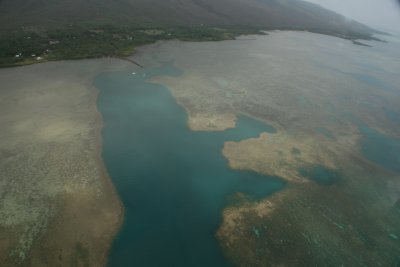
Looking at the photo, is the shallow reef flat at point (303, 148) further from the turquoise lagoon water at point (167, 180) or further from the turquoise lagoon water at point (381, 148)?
the turquoise lagoon water at point (167, 180)

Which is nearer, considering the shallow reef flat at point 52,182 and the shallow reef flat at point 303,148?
the shallow reef flat at point 52,182

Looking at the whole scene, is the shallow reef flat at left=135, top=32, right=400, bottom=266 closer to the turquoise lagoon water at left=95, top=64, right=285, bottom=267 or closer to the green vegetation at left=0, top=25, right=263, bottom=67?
the turquoise lagoon water at left=95, top=64, right=285, bottom=267

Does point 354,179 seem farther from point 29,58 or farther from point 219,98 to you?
point 29,58

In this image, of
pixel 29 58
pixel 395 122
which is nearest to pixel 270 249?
pixel 395 122

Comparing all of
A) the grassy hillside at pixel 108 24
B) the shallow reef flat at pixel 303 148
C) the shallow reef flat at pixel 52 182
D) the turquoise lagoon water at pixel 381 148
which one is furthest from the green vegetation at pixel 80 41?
the turquoise lagoon water at pixel 381 148

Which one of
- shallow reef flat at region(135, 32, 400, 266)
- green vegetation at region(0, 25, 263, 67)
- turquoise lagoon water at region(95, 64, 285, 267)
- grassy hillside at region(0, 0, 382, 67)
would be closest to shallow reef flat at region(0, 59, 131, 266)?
turquoise lagoon water at region(95, 64, 285, 267)

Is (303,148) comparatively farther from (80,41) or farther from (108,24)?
(108,24)

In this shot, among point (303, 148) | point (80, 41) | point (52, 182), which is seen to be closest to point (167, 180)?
point (52, 182)
